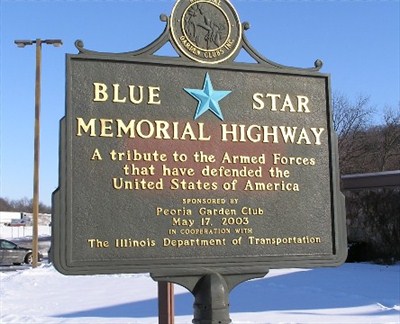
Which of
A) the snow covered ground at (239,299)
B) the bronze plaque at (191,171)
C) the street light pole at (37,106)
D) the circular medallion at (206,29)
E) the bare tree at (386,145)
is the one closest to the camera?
the bronze plaque at (191,171)

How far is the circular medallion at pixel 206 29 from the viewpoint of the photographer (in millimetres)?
3756

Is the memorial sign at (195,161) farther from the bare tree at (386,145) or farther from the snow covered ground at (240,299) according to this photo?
the bare tree at (386,145)

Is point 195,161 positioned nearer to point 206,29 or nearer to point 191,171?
point 191,171

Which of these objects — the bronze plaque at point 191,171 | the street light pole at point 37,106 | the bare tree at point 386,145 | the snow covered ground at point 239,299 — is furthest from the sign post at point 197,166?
the bare tree at point 386,145

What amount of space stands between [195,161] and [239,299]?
6372mm

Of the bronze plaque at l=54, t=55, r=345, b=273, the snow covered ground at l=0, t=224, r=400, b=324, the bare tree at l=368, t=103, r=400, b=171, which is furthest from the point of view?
the bare tree at l=368, t=103, r=400, b=171

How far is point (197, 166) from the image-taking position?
3668 mm

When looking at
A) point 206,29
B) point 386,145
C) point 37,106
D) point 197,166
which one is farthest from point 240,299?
point 386,145

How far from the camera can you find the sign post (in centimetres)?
345

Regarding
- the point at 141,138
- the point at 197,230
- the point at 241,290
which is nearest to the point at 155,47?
the point at 141,138

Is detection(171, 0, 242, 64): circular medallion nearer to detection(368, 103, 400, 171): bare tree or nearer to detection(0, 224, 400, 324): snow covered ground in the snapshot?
detection(0, 224, 400, 324): snow covered ground

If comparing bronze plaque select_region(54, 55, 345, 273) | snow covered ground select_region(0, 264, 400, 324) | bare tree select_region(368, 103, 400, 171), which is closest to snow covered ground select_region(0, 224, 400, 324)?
snow covered ground select_region(0, 264, 400, 324)

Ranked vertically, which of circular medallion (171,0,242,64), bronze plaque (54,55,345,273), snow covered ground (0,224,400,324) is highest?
circular medallion (171,0,242,64)

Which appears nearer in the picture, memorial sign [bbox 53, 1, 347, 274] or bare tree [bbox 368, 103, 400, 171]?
memorial sign [bbox 53, 1, 347, 274]
